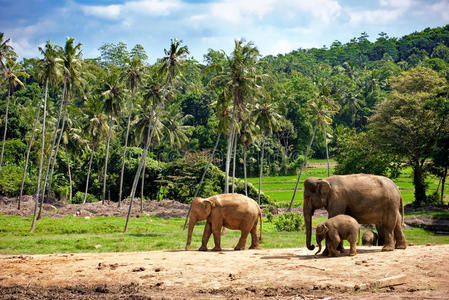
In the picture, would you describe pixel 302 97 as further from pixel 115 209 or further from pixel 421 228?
pixel 421 228

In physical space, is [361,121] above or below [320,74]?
below

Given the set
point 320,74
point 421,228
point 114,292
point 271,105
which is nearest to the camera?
point 114,292

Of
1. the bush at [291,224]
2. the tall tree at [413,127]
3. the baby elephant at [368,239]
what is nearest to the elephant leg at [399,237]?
the baby elephant at [368,239]

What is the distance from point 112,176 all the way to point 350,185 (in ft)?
182

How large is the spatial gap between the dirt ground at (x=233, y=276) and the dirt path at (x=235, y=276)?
21mm

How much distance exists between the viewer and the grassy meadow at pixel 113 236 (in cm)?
2325

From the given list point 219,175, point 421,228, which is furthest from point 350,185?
point 219,175

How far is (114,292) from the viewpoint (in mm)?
13039

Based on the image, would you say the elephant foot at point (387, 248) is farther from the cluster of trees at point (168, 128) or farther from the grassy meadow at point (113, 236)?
the cluster of trees at point (168, 128)

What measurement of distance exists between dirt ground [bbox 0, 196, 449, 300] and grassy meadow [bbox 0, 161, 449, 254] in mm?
6166

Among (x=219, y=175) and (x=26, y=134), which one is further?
(x=26, y=134)

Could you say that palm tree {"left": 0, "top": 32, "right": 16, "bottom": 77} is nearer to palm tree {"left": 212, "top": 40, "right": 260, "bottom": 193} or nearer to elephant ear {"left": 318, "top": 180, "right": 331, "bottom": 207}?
palm tree {"left": 212, "top": 40, "right": 260, "bottom": 193}

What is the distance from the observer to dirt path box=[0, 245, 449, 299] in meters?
11.9

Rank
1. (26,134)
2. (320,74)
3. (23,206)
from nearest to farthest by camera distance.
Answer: (23,206) → (26,134) → (320,74)
